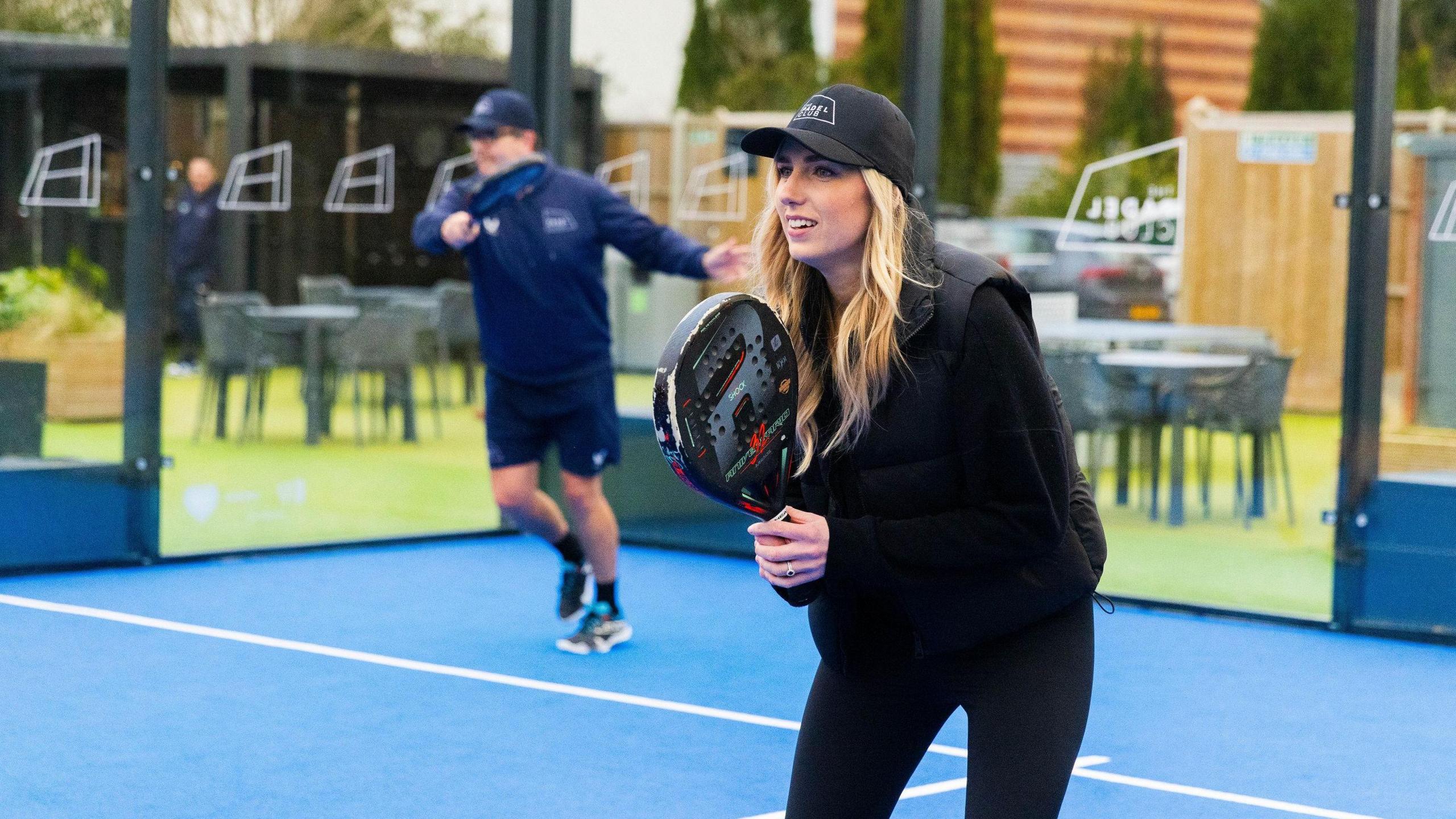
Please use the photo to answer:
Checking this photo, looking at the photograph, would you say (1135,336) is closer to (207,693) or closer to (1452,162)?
(1452,162)

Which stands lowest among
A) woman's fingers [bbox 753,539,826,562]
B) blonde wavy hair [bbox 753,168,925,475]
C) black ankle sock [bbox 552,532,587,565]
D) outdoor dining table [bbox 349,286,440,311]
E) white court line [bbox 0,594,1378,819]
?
white court line [bbox 0,594,1378,819]

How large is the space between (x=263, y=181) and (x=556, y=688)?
362 cm

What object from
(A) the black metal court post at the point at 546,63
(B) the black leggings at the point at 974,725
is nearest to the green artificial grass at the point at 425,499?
(A) the black metal court post at the point at 546,63

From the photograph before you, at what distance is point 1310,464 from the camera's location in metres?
7.98

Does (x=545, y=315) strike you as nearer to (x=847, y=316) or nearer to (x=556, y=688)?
(x=556, y=688)

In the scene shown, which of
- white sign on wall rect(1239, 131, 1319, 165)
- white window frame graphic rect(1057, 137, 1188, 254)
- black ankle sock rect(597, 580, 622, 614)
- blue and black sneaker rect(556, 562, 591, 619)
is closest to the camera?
black ankle sock rect(597, 580, 622, 614)

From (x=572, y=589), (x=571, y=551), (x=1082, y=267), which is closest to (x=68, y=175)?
(x=571, y=551)

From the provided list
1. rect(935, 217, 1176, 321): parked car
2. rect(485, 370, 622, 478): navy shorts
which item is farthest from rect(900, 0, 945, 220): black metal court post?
rect(485, 370, 622, 478): navy shorts

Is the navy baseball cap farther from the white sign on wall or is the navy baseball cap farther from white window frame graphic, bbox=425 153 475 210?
the white sign on wall

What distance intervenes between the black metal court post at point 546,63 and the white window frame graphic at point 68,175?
2.27 meters

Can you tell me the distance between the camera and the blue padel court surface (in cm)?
502

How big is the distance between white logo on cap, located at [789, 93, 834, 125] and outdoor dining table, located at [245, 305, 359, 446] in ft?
22.2

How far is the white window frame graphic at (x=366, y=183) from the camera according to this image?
914 cm

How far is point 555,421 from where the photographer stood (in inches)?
277
